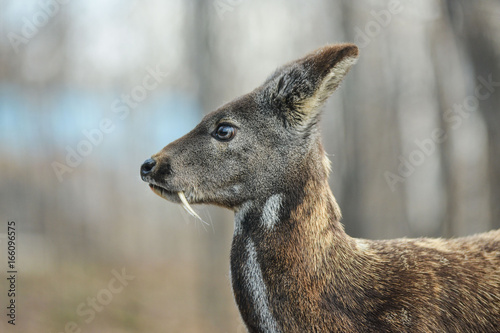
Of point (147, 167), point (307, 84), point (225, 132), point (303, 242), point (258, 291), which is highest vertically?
point (307, 84)

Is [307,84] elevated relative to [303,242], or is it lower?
elevated

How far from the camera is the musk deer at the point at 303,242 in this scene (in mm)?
3336

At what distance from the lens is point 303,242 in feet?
11.4

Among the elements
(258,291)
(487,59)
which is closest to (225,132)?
(258,291)

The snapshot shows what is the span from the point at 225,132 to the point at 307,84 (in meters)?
0.74

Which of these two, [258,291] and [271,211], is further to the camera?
[271,211]

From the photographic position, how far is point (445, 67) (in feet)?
31.8

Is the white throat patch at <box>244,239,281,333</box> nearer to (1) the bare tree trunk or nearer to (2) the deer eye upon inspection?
(2) the deer eye

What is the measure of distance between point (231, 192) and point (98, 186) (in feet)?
30.5

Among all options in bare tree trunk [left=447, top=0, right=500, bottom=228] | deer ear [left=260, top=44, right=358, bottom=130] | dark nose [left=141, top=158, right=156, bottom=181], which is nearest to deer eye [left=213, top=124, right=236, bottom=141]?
deer ear [left=260, top=44, right=358, bottom=130]

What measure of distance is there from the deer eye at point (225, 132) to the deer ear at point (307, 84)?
0.35 metres

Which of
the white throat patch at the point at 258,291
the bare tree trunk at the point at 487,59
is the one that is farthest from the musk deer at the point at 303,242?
the bare tree trunk at the point at 487,59

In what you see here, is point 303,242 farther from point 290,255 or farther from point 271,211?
point 271,211

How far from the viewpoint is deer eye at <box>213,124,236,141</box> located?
384 cm
